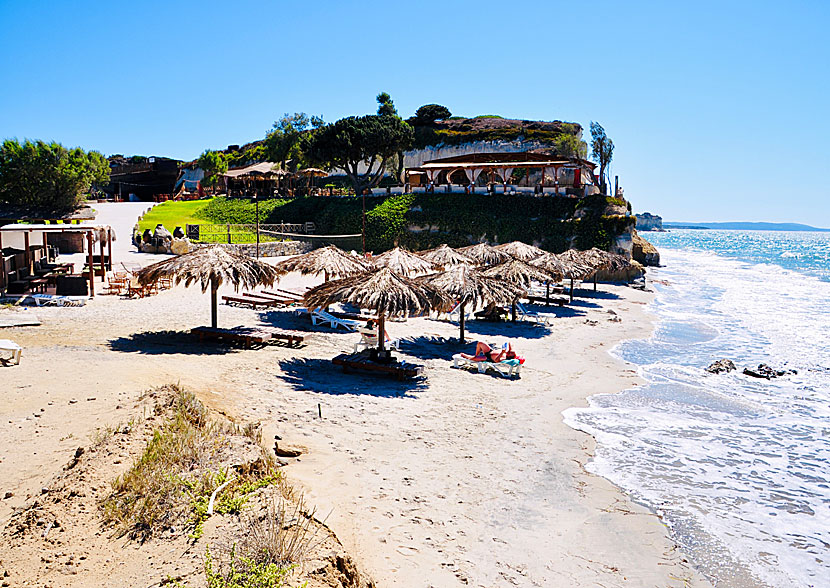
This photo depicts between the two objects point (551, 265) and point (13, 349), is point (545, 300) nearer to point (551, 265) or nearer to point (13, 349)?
point (551, 265)

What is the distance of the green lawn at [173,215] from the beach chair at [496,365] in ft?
96.5

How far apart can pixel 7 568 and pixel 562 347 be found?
49.0ft

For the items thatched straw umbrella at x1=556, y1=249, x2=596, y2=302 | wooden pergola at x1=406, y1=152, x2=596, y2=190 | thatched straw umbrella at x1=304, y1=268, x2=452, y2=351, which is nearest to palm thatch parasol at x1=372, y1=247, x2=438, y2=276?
thatched straw umbrella at x1=304, y1=268, x2=452, y2=351

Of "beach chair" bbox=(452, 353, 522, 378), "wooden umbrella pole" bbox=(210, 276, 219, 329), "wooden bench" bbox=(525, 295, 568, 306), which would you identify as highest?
"wooden umbrella pole" bbox=(210, 276, 219, 329)

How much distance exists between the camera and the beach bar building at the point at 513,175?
130ft

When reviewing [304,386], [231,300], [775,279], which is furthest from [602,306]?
[775,279]

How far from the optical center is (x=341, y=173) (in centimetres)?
6562

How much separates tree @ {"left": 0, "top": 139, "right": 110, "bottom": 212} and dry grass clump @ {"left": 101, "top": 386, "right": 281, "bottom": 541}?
35245mm

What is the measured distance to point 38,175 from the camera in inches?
1420

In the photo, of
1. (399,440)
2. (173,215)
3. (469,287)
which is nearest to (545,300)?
(469,287)

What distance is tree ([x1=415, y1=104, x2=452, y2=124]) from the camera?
70.0 m

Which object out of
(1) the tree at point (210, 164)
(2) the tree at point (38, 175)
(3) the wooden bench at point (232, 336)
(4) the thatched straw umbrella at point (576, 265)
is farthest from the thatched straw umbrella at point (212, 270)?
(1) the tree at point (210, 164)

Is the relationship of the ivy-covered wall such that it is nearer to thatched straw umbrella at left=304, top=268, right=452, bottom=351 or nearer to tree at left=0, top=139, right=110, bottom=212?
tree at left=0, top=139, right=110, bottom=212

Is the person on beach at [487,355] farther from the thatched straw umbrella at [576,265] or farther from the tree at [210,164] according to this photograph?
the tree at [210,164]
